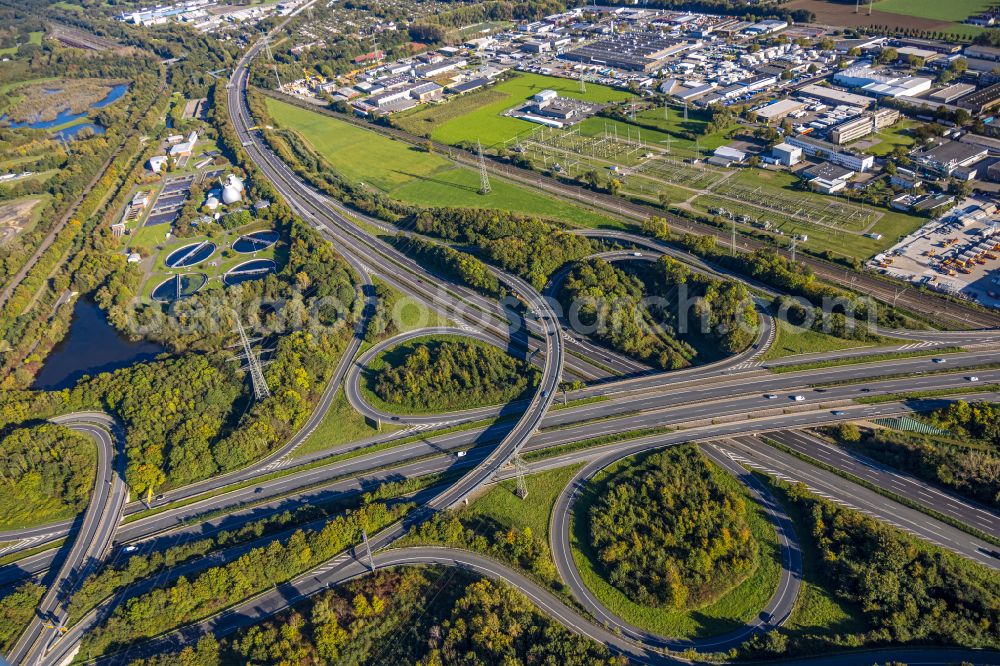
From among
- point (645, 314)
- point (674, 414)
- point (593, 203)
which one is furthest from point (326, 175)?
point (674, 414)

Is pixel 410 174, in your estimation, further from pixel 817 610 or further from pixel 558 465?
pixel 817 610

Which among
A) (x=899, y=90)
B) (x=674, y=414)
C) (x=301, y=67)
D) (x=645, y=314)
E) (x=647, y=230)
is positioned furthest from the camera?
(x=301, y=67)

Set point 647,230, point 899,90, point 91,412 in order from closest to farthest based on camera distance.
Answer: point 91,412 < point 647,230 < point 899,90

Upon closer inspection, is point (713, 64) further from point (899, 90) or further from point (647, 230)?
point (647, 230)

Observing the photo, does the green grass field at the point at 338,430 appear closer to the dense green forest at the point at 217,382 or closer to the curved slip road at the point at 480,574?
the dense green forest at the point at 217,382

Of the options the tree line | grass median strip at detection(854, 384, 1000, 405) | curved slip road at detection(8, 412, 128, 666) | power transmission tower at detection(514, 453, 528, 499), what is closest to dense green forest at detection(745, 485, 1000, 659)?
grass median strip at detection(854, 384, 1000, 405)

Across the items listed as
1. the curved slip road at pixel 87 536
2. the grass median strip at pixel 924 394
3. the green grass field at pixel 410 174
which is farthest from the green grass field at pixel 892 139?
the curved slip road at pixel 87 536
